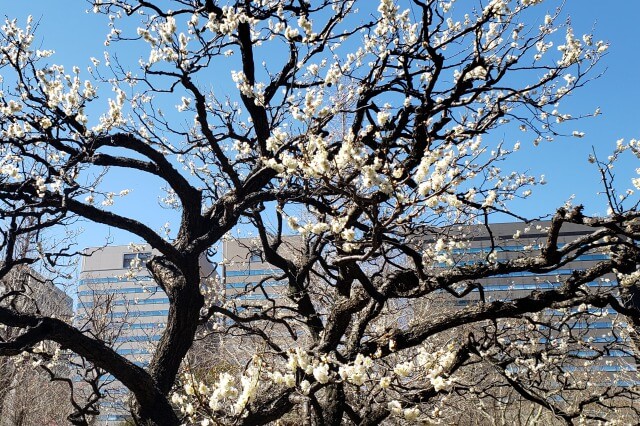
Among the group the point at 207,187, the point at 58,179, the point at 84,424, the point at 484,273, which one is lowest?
the point at 84,424

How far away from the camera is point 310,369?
3.20 metres

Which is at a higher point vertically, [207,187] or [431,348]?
[207,187]

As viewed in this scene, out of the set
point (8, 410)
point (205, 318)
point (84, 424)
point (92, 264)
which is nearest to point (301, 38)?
point (205, 318)

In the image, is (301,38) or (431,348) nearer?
(301,38)

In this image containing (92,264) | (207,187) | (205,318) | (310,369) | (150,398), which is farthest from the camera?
(92,264)

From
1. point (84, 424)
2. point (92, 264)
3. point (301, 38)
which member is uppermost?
point (92, 264)

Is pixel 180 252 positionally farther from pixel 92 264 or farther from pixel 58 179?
pixel 92 264

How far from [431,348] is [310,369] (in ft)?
15.6

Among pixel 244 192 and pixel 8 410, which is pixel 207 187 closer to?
pixel 244 192

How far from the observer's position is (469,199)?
3791 millimetres

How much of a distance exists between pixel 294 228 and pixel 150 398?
91.5 inches

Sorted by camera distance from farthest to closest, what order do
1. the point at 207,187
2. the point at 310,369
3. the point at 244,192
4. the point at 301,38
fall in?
the point at 207,187 → the point at 244,192 → the point at 301,38 → the point at 310,369

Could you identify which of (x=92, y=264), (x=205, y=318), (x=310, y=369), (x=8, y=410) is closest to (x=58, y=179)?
(x=205, y=318)

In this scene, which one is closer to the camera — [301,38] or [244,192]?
[301,38]
